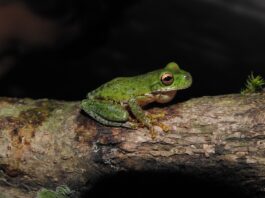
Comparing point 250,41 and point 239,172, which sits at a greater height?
point 250,41

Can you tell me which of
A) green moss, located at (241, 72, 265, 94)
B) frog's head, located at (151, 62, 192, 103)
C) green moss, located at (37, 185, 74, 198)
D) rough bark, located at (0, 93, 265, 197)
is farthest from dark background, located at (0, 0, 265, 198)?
green moss, located at (37, 185, 74, 198)

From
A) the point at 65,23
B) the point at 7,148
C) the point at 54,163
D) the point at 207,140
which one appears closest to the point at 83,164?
the point at 54,163

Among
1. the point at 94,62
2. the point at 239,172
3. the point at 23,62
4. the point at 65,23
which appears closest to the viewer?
the point at 239,172

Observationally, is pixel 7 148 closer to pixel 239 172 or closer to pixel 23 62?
pixel 239 172

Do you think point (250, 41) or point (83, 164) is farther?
point (250, 41)

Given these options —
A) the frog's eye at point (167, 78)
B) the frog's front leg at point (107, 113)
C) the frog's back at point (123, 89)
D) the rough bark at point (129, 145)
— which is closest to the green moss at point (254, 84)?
the rough bark at point (129, 145)

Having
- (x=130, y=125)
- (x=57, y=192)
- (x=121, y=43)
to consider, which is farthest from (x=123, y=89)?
(x=121, y=43)

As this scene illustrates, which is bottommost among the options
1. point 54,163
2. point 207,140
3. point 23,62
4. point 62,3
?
point 54,163

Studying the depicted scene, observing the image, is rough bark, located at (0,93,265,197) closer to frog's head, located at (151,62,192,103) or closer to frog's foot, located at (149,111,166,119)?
frog's foot, located at (149,111,166,119)
